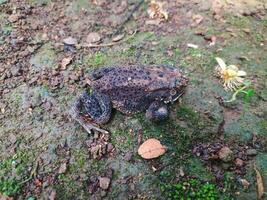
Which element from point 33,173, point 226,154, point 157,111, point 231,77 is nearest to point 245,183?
point 226,154

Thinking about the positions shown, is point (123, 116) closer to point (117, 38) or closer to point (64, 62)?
point (64, 62)

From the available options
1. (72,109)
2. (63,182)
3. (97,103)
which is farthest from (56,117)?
(63,182)

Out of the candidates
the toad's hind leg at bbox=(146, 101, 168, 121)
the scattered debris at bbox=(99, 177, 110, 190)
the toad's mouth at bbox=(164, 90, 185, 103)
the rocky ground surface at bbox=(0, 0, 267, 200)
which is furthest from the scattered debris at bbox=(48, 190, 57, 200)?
the toad's mouth at bbox=(164, 90, 185, 103)

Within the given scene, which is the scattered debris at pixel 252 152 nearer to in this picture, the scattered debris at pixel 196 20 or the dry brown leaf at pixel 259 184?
the dry brown leaf at pixel 259 184

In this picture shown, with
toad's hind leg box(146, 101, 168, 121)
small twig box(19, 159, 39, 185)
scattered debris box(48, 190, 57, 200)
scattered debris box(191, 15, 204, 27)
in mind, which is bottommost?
scattered debris box(48, 190, 57, 200)

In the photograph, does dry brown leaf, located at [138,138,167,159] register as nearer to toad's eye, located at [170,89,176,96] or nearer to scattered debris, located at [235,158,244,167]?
toad's eye, located at [170,89,176,96]
